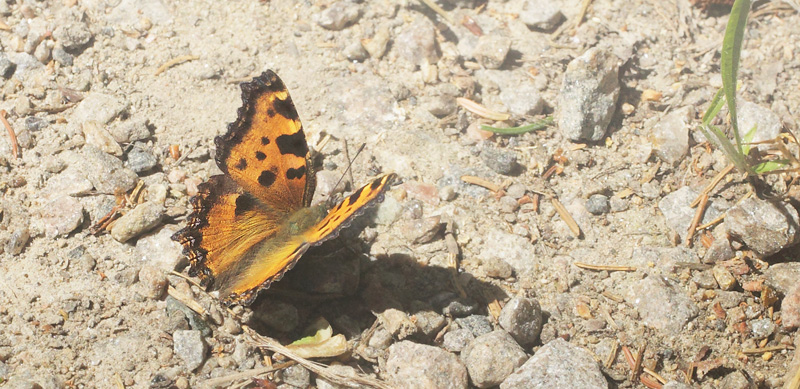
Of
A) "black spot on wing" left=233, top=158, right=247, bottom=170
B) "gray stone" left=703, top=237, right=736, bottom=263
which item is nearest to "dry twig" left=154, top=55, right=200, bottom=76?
"black spot on wing" left=233, top=158, right=247, bottom=170

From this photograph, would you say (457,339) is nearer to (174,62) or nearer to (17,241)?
(17,241)

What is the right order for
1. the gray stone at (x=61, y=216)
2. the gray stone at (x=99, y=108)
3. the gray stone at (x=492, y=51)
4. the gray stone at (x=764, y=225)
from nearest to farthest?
the gray stone at (x=764, y=225) < the gray stone at (x=61, y=216) < the gray stone at (x=99, y=108) < the gray stone at (x=492, y=51)

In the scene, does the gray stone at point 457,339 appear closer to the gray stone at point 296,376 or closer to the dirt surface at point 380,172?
the dirt surface at point 380,172

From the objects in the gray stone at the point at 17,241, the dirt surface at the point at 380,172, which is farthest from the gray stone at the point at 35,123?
the gray stone at the point at 17,241

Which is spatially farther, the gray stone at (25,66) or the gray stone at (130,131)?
the gray stone at (25,66)

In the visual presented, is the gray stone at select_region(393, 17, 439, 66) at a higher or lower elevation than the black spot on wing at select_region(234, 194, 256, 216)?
higher

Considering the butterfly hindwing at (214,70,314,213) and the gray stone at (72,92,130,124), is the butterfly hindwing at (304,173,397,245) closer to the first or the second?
the butterfly hindwing at (214,70,314,213)

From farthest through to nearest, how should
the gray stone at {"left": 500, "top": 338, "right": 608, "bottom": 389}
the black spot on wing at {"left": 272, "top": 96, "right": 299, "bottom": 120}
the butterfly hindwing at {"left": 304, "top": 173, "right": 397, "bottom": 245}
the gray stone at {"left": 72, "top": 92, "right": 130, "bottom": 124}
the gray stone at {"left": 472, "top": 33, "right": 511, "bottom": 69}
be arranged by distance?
the gray stone at {"left": 472, "top": 33, "right": 511, "bottom": 69} < the gray stone at {"left": 72, "top": 92, "right": 130, "bottom": 124} < the black spot on wing at {"left": 272, "top": 96, "right": 299, "bottom": 120} < the gray stone at {"left": 500, "top": 338, "right": 608, "bottom": 389} < the butterfly hindwing at {"left": 304, "top": 173, "right": 397, "bottom": 245}
